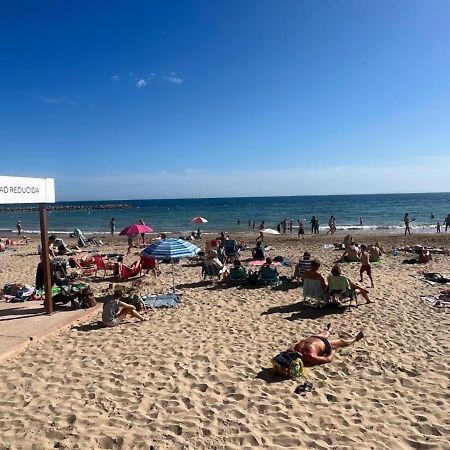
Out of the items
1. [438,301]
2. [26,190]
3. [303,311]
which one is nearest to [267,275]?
[303,311]

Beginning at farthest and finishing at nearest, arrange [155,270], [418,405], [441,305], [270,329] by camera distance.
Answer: [155,270]
[441,305]
[270,329]
[418,405]

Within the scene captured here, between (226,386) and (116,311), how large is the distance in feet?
10.9

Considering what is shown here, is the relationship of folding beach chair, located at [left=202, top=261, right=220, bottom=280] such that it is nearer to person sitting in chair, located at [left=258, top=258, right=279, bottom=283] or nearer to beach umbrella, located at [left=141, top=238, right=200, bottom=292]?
person sitting in chair, located at [left=258, top=258, right=279, bottom=283]

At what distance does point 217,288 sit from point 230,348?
449 cm

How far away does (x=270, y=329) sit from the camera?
7.33 meters

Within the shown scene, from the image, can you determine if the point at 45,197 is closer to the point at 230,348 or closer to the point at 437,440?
the point at 230,348

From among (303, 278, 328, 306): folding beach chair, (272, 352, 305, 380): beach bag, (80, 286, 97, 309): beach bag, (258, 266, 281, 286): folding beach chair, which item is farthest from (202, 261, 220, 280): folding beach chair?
(272, 352, 305, 380): beach bag

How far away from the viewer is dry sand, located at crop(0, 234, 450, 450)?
4.04m

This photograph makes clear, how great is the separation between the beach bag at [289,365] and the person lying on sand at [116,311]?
3385 millimetres

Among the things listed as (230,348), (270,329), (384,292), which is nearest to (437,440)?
(230,348)

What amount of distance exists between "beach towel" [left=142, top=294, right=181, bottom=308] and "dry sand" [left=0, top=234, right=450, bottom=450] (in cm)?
46

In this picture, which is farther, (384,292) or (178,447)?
(384,292)

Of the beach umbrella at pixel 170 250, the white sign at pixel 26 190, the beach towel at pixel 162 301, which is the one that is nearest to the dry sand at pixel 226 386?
the beach towel at pixel 162 301

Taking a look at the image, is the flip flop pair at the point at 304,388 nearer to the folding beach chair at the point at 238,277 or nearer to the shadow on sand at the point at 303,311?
the shadow on sand at the point at 303,311
